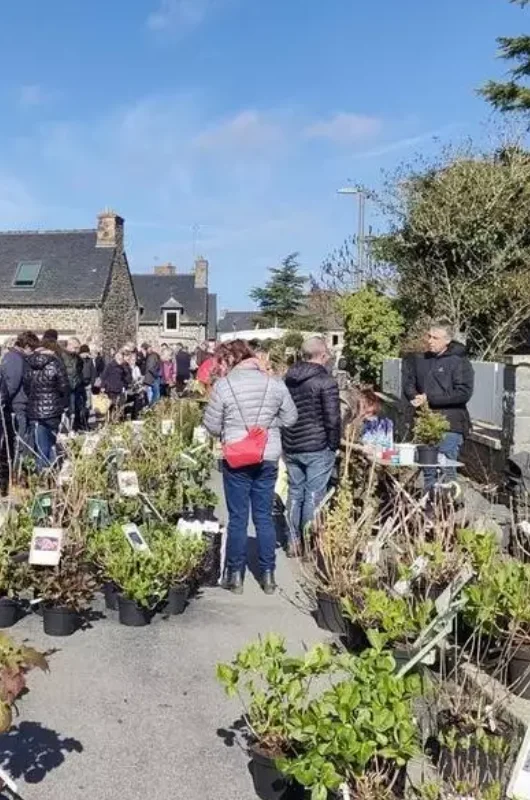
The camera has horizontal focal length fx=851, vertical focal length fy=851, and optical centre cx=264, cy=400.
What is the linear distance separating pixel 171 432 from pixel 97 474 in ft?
7.82

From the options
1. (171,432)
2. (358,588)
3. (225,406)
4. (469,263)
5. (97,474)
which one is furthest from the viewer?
(469,263)

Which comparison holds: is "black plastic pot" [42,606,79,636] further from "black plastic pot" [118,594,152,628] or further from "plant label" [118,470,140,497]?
"plant label" [118,470,140,497]

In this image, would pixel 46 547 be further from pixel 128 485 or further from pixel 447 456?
pixel 447 456

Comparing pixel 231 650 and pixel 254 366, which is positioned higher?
pixel 254 366

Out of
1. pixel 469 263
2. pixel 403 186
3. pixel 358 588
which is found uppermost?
pixel 403 186

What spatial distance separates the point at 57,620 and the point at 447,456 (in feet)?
11.7

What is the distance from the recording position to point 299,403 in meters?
6.57

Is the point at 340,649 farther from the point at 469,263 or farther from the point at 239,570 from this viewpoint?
the point at 469,263

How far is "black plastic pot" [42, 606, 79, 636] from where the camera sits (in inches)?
190

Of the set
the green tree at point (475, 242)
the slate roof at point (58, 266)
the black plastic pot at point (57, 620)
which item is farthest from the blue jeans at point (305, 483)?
the slate roof at point (58, 266)

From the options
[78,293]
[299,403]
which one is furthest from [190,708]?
[78,293]

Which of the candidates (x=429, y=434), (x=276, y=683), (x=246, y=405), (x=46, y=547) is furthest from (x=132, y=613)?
(x=429, y=434)

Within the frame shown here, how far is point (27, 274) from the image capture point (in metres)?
39.0

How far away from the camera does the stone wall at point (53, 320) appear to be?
37.5 metres
